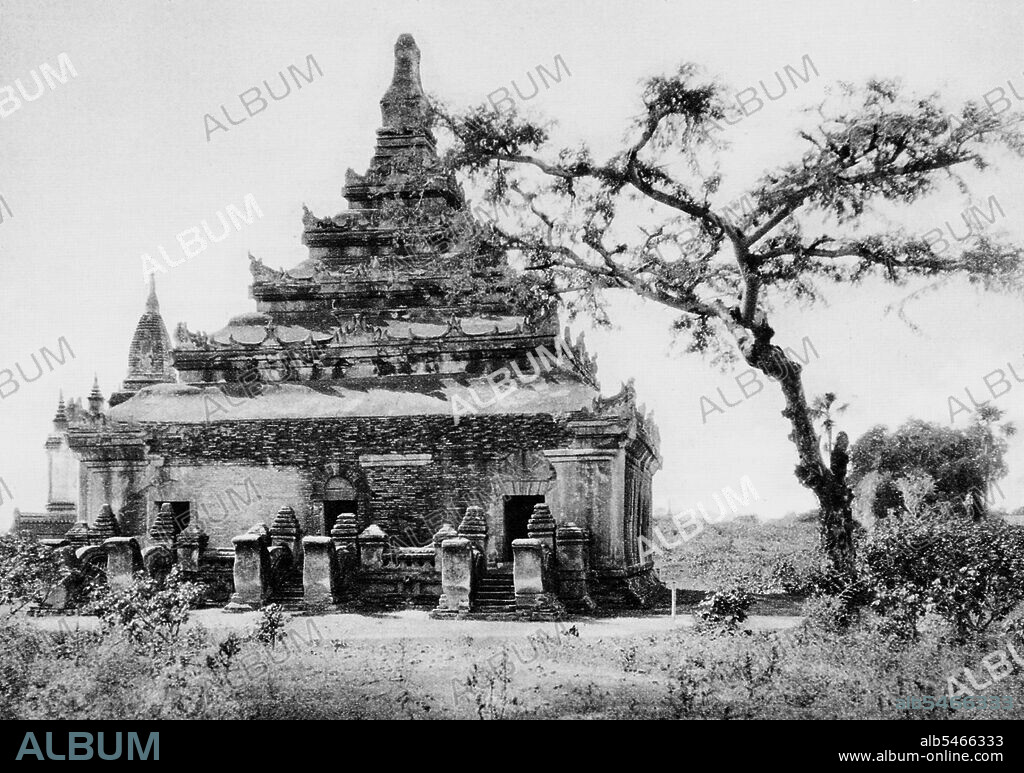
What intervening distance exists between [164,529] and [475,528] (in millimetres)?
6088

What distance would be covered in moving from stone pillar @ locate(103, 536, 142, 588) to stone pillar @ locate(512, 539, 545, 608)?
6.90 m

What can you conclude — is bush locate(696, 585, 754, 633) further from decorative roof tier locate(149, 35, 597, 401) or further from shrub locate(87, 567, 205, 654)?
shrub locate(87, 567, 205, 654)

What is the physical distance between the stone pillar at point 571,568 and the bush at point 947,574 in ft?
17.1

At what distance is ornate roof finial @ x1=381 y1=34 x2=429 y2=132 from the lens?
997 inches

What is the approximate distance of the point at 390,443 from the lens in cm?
1989

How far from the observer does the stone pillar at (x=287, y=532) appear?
18734mm

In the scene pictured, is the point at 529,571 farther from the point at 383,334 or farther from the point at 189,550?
the point at 383,334

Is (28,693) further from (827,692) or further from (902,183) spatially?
(902,183)

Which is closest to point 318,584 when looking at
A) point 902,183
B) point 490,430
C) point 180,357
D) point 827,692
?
point 490,430

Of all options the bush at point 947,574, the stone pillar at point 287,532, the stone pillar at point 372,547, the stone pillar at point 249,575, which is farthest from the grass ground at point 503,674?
the stone pillar at point 287,532

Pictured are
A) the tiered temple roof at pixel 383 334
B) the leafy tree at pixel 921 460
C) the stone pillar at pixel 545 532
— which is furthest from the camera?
the leafy tree at pixel 921 460

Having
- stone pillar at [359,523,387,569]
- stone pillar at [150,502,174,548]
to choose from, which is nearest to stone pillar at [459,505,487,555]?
stone pillar at [359,523,387,569]

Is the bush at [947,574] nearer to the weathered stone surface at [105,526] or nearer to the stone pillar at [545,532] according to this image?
the stone pillar at [545,532]
